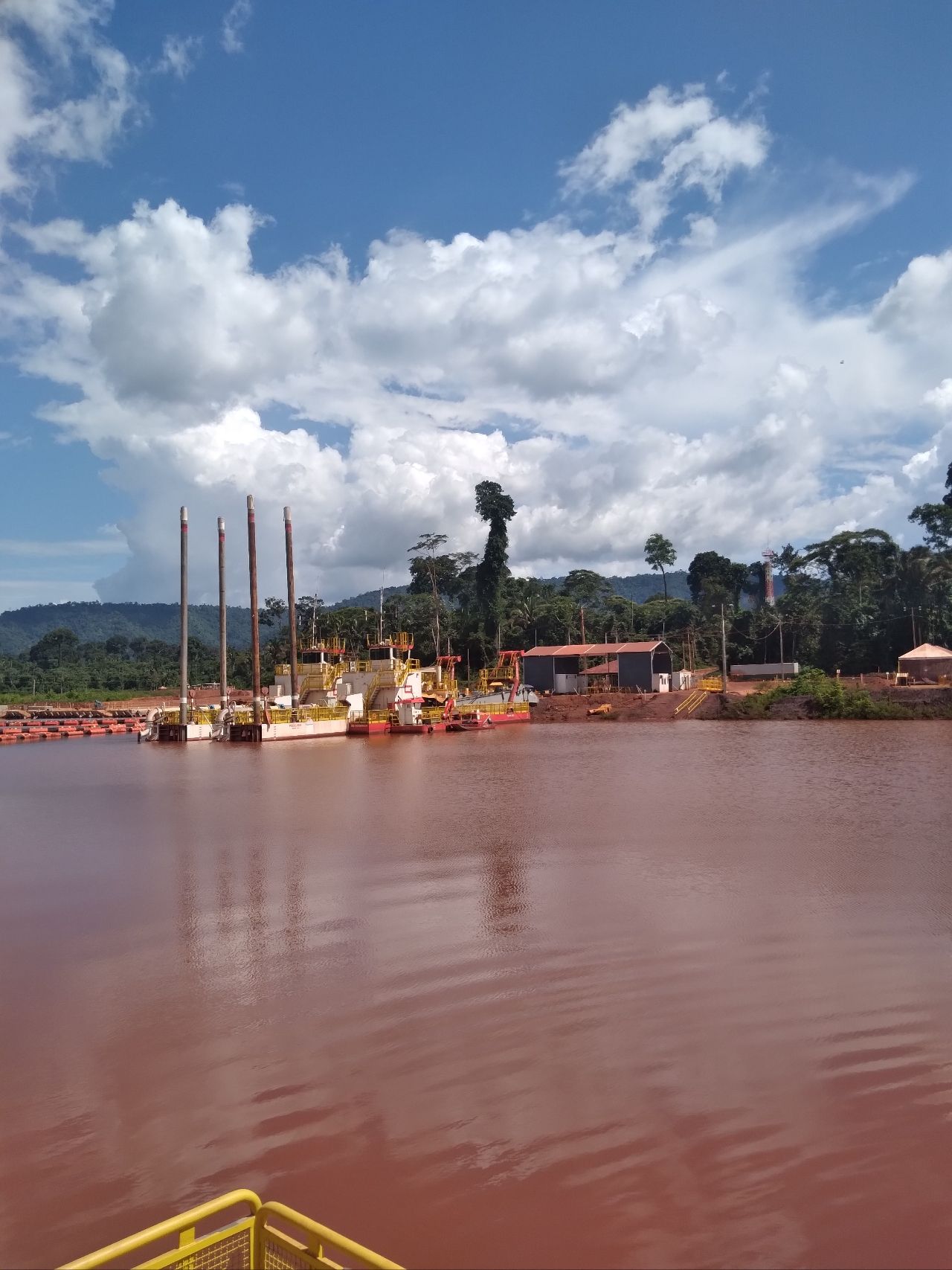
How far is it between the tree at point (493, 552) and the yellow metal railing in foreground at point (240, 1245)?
205ft

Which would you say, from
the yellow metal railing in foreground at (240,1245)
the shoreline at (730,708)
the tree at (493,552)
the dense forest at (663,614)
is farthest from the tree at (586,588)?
the yellow metal railing in foreground at (240,1245)

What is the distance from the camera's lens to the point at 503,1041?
6.30 m

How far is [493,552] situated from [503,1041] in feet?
199

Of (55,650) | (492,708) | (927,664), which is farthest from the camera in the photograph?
(55,650)

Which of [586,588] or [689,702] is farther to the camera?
[586,588]

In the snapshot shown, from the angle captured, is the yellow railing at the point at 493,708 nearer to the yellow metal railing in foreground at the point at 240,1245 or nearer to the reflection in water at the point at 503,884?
the reflection in water at the point at 503,884

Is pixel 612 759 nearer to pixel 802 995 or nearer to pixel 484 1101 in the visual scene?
pixel 802 995

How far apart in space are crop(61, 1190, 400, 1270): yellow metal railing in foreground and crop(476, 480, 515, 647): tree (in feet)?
205

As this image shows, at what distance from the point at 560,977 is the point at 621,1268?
3.60 metres

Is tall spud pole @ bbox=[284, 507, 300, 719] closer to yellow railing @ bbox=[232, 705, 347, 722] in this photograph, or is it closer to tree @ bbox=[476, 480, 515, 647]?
yellow railing @ bbox=[232, 705, 347, 722]

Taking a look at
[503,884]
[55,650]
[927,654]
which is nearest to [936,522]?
[927,654]

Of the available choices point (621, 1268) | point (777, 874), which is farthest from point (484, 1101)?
point (777, 874)

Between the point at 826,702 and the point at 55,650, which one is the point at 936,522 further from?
the point at 55,650

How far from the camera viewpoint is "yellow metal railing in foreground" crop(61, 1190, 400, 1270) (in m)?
2.80
